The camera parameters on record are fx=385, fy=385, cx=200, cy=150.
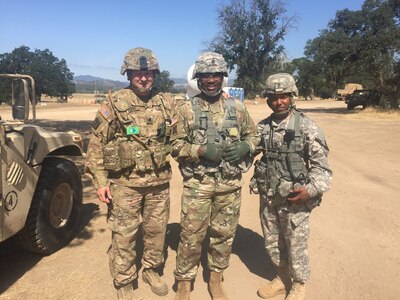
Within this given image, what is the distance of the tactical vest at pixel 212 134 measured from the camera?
2877mm

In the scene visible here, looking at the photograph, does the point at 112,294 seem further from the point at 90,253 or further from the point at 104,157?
the point at 104,157

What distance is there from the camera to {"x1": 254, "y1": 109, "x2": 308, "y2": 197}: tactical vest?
2.86m

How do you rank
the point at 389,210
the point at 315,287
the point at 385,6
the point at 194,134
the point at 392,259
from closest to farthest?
the point at 194,134
the point at 315,287
the point at 392,259
the point at 389,210
the point at 385,6

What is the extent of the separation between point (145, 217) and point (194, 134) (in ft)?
2.64

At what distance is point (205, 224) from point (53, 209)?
176 cm

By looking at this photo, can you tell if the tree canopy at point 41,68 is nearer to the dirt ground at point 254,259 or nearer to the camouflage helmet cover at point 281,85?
the dirt ground at point 254,259

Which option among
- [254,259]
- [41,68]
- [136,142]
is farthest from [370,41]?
[41,68]

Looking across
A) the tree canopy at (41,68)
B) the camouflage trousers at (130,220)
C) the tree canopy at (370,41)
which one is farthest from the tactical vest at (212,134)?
the tree canopy at (41,68)

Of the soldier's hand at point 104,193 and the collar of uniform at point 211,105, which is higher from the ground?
the collar of uniform at point 211,105

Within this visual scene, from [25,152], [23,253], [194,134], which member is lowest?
[23,253]

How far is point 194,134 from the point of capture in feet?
9.53

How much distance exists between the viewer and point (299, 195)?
282 centimetres

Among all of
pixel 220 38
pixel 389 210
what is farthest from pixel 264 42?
pixel 389 210

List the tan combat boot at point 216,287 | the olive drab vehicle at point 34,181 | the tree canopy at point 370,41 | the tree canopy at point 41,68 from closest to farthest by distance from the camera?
the olive drab vehicle at point 34,181
the tan combat boot at point 216,287
the tree canopy at point 370,41
the tree canopy at point 41,68
